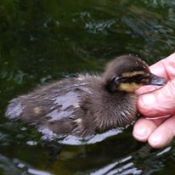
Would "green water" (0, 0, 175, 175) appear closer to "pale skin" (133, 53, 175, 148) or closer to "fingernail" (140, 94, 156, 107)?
"pale skin" (133, 53, 175, 148)

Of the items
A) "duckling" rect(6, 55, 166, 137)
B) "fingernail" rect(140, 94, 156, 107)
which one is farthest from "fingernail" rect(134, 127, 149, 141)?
"duckling" rect(6, 55, 166, 137)

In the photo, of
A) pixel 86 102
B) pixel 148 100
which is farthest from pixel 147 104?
pixel 86 102

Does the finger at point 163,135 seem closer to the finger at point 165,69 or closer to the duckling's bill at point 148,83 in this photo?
the duckling's bill at point 148,83

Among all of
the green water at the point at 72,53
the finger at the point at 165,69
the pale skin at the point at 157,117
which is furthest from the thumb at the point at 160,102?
the finger at the point at 165,69

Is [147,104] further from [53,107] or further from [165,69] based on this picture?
[53,107]

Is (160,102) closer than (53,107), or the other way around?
(160,102)

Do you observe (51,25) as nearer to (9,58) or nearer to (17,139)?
(9,58)
